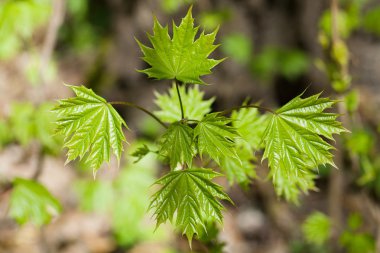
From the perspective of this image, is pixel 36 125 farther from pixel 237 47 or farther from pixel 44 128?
pixel 237 47

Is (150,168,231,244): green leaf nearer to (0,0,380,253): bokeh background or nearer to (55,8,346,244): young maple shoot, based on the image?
(55,8,346,244): young maple shoot

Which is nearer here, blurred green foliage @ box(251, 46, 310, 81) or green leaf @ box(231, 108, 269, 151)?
green leaf @ box(231, 108, 269, 151)

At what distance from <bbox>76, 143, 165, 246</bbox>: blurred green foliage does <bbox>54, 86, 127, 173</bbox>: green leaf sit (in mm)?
2164

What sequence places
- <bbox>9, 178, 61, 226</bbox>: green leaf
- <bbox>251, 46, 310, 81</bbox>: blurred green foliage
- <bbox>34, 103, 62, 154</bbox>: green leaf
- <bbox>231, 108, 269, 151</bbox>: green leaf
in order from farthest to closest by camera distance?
<bbox>251, 46, 310, 81</bbox>: blurred green foliage, <bbox>34, 103, 62, 154</bbox>: green leaf, <bbox>9, 178, 61, 226</bbox>: green leaf, <bbox>231, 108, 269, 151</bbox>: green leaf

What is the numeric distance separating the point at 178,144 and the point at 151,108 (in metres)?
3.15

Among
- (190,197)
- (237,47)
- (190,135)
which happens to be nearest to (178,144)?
(190,135)

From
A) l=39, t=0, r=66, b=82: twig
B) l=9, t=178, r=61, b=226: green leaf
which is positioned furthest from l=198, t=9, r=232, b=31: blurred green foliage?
l=9, t=178, r=61, b=226: green leaf

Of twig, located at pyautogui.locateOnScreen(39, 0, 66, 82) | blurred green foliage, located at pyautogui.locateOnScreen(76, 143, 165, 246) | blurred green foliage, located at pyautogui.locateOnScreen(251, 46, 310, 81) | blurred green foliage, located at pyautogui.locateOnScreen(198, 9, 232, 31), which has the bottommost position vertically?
blurred green foliage, located at pyautogui.locateOnScreen(76, 143, 165, 246)

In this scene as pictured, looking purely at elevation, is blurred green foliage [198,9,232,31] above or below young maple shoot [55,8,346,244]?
above

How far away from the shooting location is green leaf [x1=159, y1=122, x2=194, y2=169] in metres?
0.98

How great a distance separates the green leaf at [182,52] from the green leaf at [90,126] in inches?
6.2

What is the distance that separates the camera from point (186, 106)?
4.31 ft

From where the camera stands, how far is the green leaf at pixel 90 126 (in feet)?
3.25

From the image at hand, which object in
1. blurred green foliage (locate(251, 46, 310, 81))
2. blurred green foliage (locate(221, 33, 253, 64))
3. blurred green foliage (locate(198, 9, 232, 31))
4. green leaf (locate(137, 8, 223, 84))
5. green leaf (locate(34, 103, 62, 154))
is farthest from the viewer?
blurred green foliage (locate(251, 46, 310, 81))
